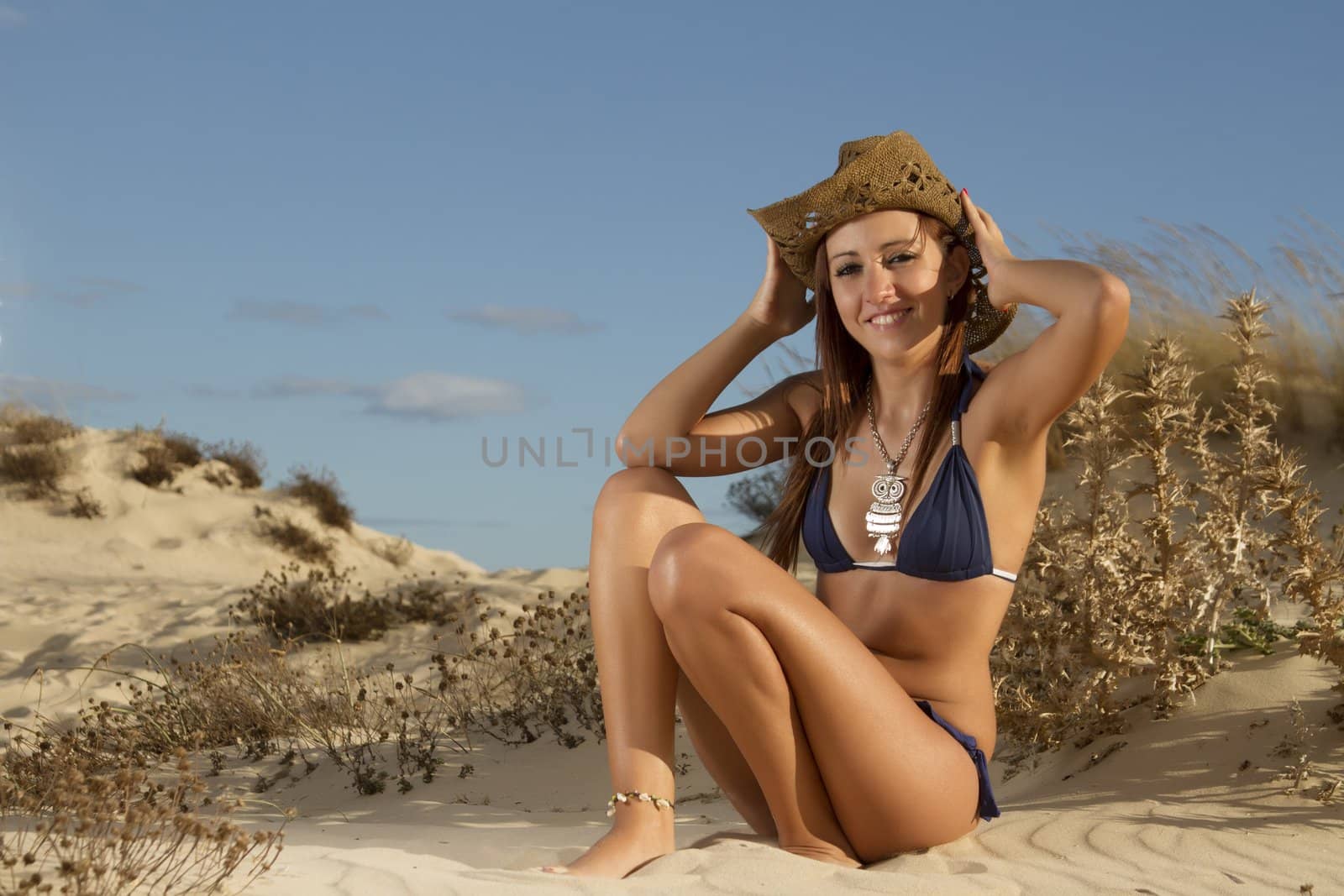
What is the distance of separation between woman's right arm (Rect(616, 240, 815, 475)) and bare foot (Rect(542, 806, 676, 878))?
1.12 metres

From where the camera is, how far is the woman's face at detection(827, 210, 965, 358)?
3.59m

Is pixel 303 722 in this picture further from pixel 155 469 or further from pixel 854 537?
pixel 155 469

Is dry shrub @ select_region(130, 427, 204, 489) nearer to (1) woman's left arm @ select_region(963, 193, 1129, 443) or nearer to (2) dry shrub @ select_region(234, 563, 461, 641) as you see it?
(2) dry shrub @ select_region(234, 563, 461, 641)

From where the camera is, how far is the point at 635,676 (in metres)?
3.48

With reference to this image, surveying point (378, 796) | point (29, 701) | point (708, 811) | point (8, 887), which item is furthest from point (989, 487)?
point (29, 701)

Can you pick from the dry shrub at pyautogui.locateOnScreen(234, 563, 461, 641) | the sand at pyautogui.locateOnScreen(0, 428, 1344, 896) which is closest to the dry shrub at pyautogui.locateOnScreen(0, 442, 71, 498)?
the dry shrub at pyautogui.locateOnScreen(234, 563, 461, 641)

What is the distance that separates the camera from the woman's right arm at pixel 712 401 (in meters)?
3.92

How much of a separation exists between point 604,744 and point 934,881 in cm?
278

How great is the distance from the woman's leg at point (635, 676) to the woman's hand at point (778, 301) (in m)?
0.71

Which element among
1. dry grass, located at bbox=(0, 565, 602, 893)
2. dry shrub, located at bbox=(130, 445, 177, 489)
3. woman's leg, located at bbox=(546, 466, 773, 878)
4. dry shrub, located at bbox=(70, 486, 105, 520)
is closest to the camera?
woman's leg, located at bbox=(546, 466, 773, 878)

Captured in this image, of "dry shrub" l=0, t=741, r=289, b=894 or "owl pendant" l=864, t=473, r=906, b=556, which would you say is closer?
"dry shrub" l=0, t=741, r=289, b=894

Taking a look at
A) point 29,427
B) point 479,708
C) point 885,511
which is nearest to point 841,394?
point 885,511

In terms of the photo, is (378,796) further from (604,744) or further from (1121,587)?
(1121,587)

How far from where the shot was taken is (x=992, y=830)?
386cm
